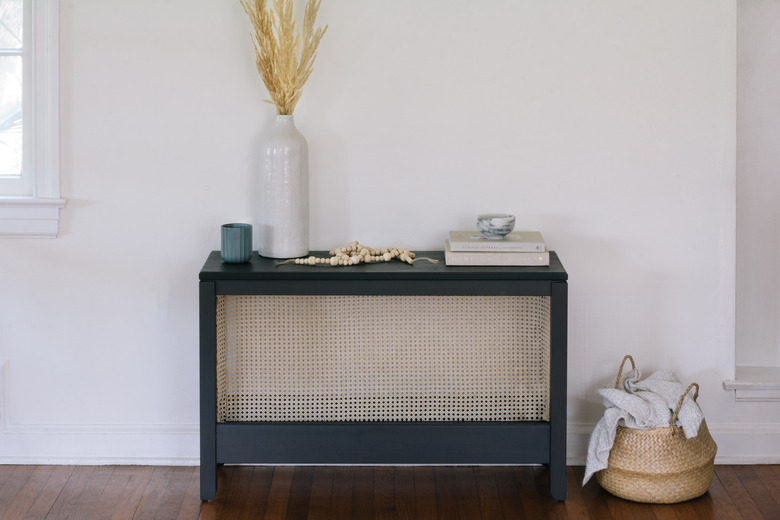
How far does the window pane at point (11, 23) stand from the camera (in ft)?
9.52

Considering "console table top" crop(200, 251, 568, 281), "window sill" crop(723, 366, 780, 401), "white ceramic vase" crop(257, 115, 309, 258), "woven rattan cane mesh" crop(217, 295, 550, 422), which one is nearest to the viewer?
"console table top" crop(200, 251, 568, 281)

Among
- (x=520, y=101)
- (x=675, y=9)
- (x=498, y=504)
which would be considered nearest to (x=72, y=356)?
(x=498, y=504)

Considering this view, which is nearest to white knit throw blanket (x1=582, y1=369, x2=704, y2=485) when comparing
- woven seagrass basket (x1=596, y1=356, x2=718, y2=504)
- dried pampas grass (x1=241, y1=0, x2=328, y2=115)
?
woven seagrass basket (x1=596, y1=356, x2=718, y2=504)

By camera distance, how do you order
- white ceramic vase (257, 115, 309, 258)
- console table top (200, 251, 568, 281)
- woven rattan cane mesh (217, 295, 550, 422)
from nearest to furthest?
1. console table top (200, 251, 568, 281)
2. white ceramic vase (257, 115, 309, 258)
3. woven rattan cane mesh (217, 295, 550, 422)

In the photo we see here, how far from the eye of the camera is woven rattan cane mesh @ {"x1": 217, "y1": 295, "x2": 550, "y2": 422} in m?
2.85

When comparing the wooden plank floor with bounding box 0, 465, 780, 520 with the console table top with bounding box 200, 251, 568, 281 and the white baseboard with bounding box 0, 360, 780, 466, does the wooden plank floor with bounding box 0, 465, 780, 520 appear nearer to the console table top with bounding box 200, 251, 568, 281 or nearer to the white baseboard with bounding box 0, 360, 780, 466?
the white baseboard with bounding box 0, 360, 780, 466

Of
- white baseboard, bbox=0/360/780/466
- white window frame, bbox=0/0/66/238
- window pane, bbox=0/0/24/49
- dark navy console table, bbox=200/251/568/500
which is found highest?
window pane, bbox=0/0/24/49

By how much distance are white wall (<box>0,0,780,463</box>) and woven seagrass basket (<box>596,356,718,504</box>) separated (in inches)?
12.3

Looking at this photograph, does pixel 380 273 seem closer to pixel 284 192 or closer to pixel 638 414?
pixel 284 192

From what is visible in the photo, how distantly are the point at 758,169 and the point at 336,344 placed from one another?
156cm

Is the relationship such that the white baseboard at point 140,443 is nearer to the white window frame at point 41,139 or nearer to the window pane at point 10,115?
the white window frame at point 41,139

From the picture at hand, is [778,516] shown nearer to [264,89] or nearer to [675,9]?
[675,9]

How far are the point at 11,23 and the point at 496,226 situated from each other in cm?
170

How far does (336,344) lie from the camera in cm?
288
